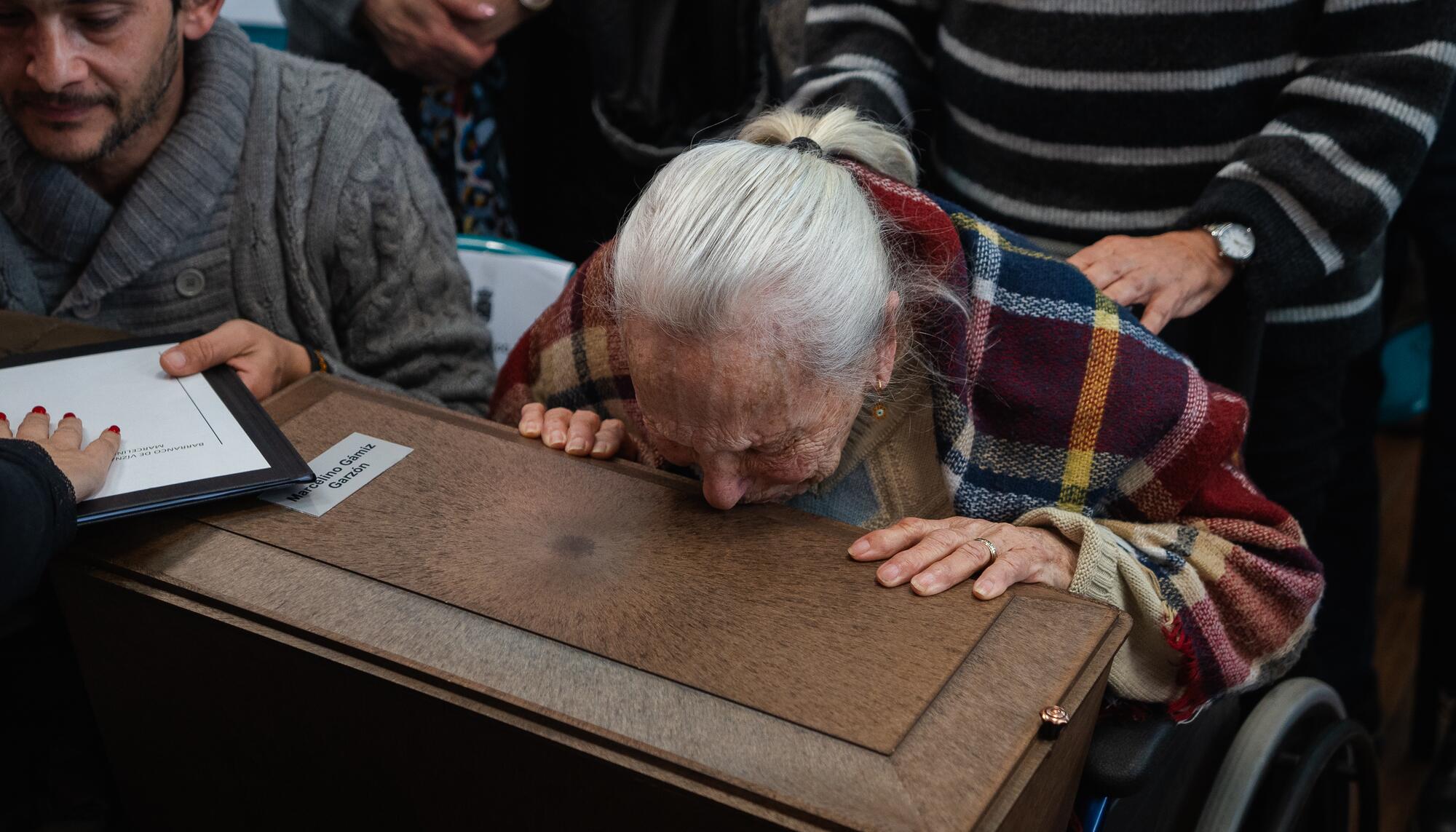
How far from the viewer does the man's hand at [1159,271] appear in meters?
1.30

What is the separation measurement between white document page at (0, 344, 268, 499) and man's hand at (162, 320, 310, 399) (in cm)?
2

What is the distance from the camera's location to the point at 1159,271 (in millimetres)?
1312

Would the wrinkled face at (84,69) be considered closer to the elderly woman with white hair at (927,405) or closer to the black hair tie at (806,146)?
the elderly woman with white hair at (927,405)

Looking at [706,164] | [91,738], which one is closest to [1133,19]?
[706,164]

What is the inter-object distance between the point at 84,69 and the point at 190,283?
0.27 metres

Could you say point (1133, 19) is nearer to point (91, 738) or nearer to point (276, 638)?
point (276, 638)

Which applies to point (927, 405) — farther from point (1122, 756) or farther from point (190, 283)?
point (190, 283)

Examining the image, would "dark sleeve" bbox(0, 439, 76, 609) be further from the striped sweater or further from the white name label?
the striped sweater

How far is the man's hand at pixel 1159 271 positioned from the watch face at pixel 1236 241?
0.03 feet

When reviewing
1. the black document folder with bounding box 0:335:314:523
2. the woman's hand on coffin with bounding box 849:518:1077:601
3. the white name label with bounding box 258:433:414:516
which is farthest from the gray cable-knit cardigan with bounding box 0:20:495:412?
the woman's hand on coffin with bounding box 849:518:1077:601

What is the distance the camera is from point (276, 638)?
2.88 ft

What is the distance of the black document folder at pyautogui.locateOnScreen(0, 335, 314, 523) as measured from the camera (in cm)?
96

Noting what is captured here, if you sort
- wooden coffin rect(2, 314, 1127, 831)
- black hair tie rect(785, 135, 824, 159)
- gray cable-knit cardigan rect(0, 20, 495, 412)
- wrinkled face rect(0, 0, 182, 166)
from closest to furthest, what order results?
wooden coffin rect(2, 314, 1127, 831), black hair tie rect(785, 135, 824, 159), wrinkled face rect(0, 0, 182, 166), gray cable-knit cardigan rect(0, 20, 495, 412)

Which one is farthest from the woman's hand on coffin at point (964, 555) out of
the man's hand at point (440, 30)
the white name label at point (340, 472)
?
the man's hand at point (440, 30)
